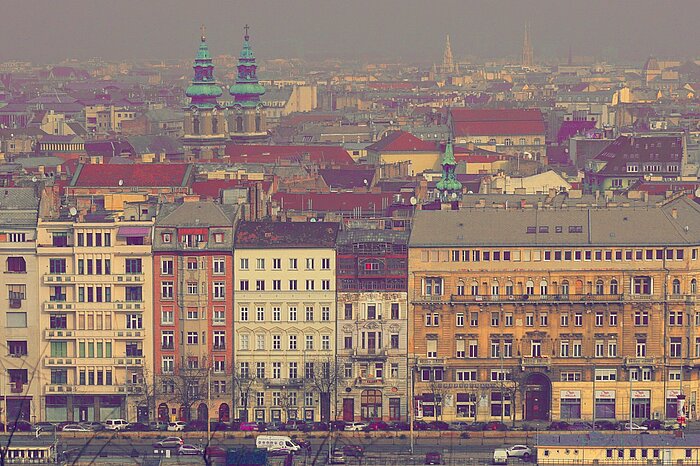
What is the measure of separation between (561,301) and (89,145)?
93.7m

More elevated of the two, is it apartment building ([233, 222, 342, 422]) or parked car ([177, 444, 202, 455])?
apartment building ([233, 222, 342, 422])

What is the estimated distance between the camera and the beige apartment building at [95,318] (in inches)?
3354

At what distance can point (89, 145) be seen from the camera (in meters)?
175

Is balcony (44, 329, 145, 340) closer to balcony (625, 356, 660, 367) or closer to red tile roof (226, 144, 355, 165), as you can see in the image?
balcony (625, 356, 660, 367)

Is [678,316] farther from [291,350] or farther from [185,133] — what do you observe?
[185,133]

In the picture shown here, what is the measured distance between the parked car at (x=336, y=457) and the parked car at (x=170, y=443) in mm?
4811

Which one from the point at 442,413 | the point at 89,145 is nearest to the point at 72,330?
the point at 442,413

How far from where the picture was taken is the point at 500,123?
195750 millimetres

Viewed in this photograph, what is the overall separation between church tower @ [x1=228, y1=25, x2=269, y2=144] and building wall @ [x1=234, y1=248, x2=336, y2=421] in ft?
331

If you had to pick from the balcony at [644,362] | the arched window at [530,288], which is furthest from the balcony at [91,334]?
the balcony at [644,362]

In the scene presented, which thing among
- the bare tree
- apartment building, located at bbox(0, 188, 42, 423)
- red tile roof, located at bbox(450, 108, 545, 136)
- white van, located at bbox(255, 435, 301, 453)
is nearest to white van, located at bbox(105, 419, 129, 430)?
apartment building, located at bbox(0, 188, 42, 423)

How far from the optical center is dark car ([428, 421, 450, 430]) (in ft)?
272

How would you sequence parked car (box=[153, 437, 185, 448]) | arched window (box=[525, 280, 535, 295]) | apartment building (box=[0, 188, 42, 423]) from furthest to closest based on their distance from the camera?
apartment building (box=[0, 188, 42, 423]) → arched window (box=[525, 280, 535, 295]) → parked car (box=[153, 437, 185, 448])

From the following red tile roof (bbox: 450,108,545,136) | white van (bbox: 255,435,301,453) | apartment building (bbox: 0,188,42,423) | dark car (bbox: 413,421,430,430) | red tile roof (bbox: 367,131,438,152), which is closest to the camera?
white van (bbox: 255,435,301,453)
